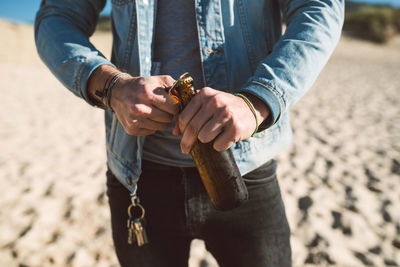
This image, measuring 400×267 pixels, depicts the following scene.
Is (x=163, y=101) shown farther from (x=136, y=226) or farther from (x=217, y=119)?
(x=136, y=226)

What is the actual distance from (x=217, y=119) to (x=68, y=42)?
0.68 meters

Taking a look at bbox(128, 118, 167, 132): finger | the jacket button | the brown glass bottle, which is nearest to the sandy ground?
the jacket button

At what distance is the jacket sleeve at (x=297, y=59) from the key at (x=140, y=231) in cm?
66

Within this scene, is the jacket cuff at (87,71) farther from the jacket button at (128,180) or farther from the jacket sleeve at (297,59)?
the jacket sleeve at (297,59)

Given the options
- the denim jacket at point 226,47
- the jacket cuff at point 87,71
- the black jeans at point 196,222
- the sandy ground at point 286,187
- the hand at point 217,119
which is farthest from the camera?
the sandy ground at point 286,187

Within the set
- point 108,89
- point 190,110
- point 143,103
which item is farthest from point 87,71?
point 190,110

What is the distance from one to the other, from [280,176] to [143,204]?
300 centimetres

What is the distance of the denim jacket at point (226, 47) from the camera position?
2.93ft

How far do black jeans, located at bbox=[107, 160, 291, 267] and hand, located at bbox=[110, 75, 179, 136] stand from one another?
0.36 meters

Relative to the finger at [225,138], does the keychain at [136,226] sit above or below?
below

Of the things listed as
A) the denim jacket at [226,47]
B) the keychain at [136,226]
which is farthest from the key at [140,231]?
the denim jacket at [226,47]

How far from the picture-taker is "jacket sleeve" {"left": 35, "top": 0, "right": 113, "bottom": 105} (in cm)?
102

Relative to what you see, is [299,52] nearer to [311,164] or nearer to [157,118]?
[157,118]

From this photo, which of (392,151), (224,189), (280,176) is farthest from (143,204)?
(392,151)
